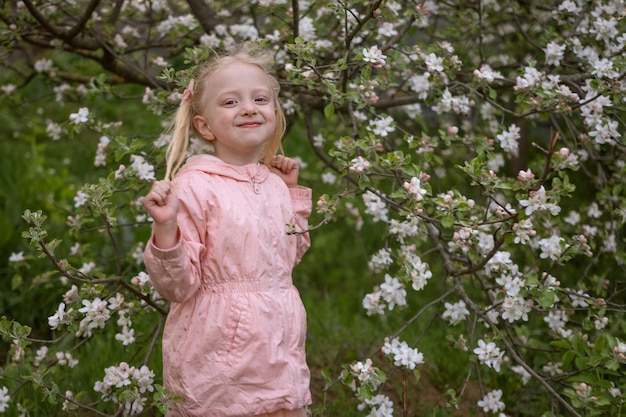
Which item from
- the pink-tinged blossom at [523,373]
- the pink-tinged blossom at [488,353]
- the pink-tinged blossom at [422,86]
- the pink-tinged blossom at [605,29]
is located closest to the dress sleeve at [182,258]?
the pink-tinged blossom at [488,353]

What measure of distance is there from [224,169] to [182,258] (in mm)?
356

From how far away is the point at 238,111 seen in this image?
2.40m

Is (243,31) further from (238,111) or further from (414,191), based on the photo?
(414,191)

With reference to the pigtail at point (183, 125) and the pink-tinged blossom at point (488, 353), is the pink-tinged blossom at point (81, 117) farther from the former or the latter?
the pink-tinged blossom at point (488, 353)

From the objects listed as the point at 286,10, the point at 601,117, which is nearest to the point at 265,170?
the point at 286,10

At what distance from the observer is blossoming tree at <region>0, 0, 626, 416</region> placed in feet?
8.50

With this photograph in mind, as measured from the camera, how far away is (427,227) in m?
3.05

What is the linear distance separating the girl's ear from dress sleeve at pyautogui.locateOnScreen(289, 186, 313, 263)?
323 mm

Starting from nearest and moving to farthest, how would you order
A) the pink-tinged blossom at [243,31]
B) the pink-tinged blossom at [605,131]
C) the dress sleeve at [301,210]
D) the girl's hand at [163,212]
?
the girl's hand at [163,212] → the dress sleeve at [301,210] → the pink-tinged blossom at [605,131] → the pink-tinged blossom at [243,31]

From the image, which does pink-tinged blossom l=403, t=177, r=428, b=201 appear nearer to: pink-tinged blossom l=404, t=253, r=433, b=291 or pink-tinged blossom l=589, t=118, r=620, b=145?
pink-tinged blossom l=404, t=253, r=433, b=291

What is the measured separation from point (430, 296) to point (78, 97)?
2.16 m

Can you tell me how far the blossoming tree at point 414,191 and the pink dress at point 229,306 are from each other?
6.7 inches

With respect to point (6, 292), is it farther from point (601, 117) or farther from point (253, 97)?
point (601, 117)

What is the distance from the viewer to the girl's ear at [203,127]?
8.14 ft
